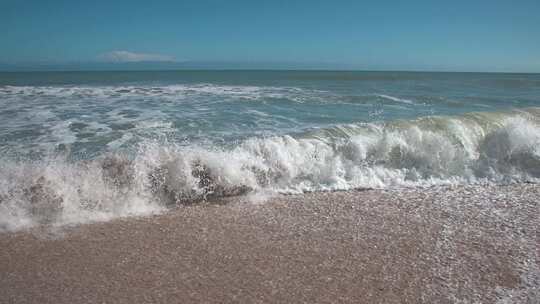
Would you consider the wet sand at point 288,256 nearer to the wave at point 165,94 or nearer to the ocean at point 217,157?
the ocean at point 217,157

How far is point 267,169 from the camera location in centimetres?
533

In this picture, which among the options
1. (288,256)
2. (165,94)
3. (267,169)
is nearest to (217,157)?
(267,169)

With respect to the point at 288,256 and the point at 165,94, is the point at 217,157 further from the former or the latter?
the point at 165,94

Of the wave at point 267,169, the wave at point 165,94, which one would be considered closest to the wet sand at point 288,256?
the wave at point 267,169

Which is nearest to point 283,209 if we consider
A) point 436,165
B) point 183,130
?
point 436,165

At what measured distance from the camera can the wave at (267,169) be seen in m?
4.21

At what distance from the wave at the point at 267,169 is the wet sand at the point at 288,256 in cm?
41

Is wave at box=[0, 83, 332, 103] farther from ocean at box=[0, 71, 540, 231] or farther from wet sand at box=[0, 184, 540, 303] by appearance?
wet sand at box=[0, 184, 540, 303]

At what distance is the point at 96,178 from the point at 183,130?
3.44 metres

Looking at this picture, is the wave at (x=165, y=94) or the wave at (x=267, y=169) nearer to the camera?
the wave at (x=267, y=169)

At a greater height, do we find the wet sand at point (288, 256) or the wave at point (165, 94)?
the wave at point (165, 94)

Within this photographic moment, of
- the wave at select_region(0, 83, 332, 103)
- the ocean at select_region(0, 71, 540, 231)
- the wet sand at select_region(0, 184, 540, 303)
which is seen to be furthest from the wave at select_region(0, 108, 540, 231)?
the wave at select_region(0, 83, 332, 103)

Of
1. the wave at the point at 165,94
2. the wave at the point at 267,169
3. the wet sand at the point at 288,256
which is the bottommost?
the wet sand at the point at 288,256

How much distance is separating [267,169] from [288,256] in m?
2.13
